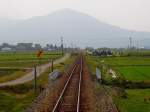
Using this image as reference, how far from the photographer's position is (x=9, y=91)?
33531mm

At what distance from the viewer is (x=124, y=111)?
20.6 m

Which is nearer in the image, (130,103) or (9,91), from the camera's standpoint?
(130,103)

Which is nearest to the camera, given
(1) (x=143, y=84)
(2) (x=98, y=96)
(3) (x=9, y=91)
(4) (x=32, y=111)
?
(4) (x=32, y=111)

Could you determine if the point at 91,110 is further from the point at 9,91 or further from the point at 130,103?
the point at 9,91

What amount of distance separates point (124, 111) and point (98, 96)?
265 inches

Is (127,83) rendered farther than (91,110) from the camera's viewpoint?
Yes

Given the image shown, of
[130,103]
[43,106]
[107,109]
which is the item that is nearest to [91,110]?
[107,109]

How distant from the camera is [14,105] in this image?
941 inches

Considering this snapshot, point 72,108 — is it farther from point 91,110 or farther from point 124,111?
point 124,111

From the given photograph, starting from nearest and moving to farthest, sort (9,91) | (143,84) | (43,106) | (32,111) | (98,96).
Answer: (32,111) < (43,106) < (98,96) < (9,91) < (143,84)

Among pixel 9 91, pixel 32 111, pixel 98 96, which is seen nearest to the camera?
pixel 32 111

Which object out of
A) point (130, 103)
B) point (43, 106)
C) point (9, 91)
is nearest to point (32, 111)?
point (43, 106)

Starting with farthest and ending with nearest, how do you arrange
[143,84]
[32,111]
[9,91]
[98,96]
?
[143,84], [9,91], [98,96], [32,111]

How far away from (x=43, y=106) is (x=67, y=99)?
3421 mm
